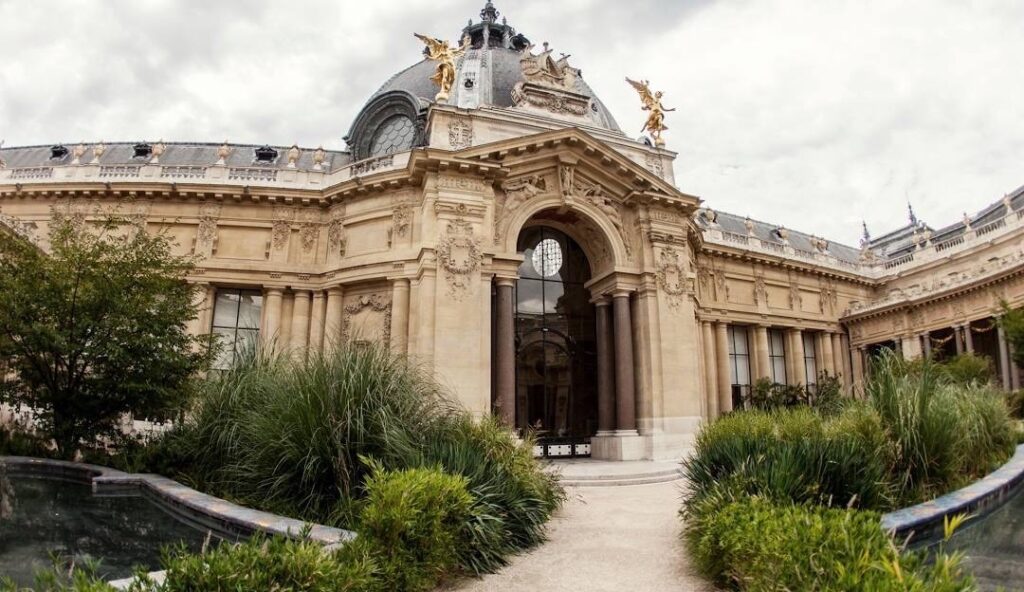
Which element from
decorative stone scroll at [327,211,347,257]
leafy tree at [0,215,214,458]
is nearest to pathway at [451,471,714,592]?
leafy tree at [0,215,214,458]

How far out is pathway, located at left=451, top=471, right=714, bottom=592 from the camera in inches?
239

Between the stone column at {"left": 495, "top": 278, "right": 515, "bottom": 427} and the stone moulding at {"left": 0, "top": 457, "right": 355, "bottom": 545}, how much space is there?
34.2 ft

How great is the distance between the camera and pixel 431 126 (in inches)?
776

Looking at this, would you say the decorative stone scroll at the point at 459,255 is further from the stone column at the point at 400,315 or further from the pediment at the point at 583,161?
the pediment at the point at 583,161

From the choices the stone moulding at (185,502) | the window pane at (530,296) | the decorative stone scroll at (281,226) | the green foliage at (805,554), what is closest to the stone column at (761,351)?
the window pane at (530,296)

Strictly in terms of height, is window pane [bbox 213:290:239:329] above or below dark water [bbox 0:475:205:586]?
above

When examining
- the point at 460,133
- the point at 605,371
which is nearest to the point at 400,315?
the point at 460,133

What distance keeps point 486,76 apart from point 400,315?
1151cm

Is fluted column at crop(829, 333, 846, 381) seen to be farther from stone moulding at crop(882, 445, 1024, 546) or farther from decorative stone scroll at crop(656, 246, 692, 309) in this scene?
stone moulding at crop(882, 445, 1024, 546)

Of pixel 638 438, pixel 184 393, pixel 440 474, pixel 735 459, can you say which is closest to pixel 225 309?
pixel 184 393

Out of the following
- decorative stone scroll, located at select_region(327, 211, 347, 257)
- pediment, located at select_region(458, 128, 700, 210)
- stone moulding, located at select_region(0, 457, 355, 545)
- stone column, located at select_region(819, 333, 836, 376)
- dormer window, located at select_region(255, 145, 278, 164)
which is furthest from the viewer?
stone column, located at select_region(819, 333, 836, 376)

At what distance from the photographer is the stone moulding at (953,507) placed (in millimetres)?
6133

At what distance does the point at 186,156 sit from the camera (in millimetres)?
27188

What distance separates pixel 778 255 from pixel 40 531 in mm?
33765
